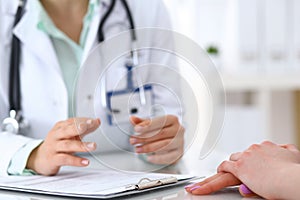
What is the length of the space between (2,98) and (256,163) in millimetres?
722

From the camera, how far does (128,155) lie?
90cm

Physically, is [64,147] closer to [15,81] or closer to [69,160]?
[69,160]

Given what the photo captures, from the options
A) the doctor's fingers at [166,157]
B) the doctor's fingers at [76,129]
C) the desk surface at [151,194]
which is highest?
the doctor's fingers at [76,129]

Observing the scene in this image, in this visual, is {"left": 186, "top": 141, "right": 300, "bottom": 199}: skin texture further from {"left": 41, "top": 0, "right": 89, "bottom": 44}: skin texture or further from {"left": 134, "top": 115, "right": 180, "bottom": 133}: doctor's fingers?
{"left": 41, "top": 0, "right": 89, "bottom": 44}: skin texture

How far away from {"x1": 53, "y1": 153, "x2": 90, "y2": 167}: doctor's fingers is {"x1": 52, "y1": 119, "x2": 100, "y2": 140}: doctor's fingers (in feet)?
0.11

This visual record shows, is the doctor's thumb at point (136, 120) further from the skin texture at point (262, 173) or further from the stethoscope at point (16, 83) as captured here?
the stethoscope at point (16, 83)

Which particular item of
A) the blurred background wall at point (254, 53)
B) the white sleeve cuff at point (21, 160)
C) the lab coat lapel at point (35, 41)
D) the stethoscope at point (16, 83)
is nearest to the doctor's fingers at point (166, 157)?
the white sleeve cuff at point (21, 160)

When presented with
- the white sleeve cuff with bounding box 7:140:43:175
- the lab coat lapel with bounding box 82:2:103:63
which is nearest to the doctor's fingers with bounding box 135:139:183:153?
the white sleeve cuff with bounding box 7:140:43:175

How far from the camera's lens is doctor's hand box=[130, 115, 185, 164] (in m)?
0.91

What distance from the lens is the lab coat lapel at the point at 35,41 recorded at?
1.31 metres

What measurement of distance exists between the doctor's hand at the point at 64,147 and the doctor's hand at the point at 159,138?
7 centimetres

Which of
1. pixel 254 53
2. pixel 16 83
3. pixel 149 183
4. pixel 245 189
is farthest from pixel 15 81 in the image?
pixel 254 53

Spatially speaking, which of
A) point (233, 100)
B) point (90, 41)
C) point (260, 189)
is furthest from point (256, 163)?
point (233, 100)

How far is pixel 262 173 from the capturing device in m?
0.73
